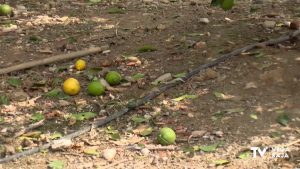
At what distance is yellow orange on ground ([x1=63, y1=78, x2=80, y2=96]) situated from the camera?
17.2 ft

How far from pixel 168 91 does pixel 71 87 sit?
985mm

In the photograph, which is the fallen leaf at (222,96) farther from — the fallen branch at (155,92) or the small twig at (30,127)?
the small twig at (30,127)

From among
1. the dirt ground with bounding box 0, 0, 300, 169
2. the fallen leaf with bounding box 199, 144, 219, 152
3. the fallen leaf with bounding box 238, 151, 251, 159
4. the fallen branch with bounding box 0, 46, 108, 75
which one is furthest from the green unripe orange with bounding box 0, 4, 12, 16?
the fallen leaf with bounding box 238, 151, 251, 159

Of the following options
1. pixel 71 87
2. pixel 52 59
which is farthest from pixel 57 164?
pixel 52 59

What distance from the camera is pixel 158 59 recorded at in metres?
6.00

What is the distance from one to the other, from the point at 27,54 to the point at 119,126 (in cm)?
230

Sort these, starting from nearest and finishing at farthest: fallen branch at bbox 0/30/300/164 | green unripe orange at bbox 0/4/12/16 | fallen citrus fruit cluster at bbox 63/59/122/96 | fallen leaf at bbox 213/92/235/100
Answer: fallen branch at bbox 0/30/300/164, fallen leaf at bbox 213/92/235/100, fallen citrus fruit cluster at bbox 63/59/122/96, green unripe orange at bbox 0/4/12/16

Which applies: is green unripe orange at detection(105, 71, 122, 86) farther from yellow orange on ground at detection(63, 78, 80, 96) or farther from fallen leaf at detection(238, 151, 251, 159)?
fallen leaf at detection(238, 151, 251, 159)

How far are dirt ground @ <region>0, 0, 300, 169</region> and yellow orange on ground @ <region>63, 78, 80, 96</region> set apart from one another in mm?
84

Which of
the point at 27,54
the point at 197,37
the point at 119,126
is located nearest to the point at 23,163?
the point at 119,126

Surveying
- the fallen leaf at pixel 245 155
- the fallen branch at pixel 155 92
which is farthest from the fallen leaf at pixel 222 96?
the fallen leaf at pixel 245 155

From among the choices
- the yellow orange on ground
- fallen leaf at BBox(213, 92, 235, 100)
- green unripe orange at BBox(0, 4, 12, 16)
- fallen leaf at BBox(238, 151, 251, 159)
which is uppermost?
green unripe orange at BBox(0, 4, 12, 16)

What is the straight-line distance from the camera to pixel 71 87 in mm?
5254

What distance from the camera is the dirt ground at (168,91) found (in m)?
4.18
